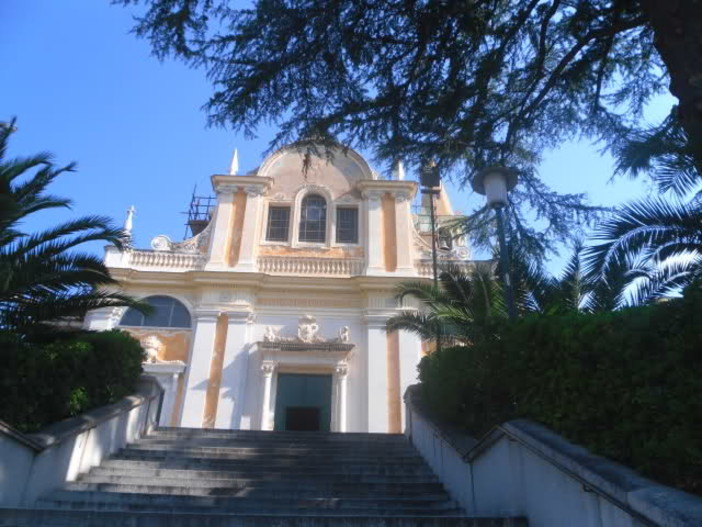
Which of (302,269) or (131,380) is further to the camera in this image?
(302,269)

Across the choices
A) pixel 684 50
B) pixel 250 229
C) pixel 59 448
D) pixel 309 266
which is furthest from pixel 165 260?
pixel 684 50

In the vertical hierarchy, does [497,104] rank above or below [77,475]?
above

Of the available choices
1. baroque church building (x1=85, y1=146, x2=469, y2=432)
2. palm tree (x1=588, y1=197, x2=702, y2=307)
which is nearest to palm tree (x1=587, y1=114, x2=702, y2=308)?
palm tree (x1=588, y1=197, x2=702, y2=307)

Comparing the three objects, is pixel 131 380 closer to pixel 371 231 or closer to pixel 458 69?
pixel 458 69

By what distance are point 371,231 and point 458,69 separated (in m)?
11.1

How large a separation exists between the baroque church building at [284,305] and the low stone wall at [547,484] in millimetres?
9297

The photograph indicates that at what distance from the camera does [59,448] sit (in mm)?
5840

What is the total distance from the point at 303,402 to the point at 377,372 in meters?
A: 2.39

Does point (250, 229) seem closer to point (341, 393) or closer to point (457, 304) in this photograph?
point (341, 393)

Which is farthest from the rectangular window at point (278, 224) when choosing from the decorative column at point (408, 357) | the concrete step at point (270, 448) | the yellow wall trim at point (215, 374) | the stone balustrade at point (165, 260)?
the concrete step at point (270, 448)

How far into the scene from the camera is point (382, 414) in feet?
50.3

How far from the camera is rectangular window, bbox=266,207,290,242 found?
19.3 metres

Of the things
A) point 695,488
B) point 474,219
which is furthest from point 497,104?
point 695,488

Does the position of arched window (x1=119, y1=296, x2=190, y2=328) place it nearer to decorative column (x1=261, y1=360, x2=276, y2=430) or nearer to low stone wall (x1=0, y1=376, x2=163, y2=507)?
decorative column (x1=261, y1=360, x2=276, y2=430)
